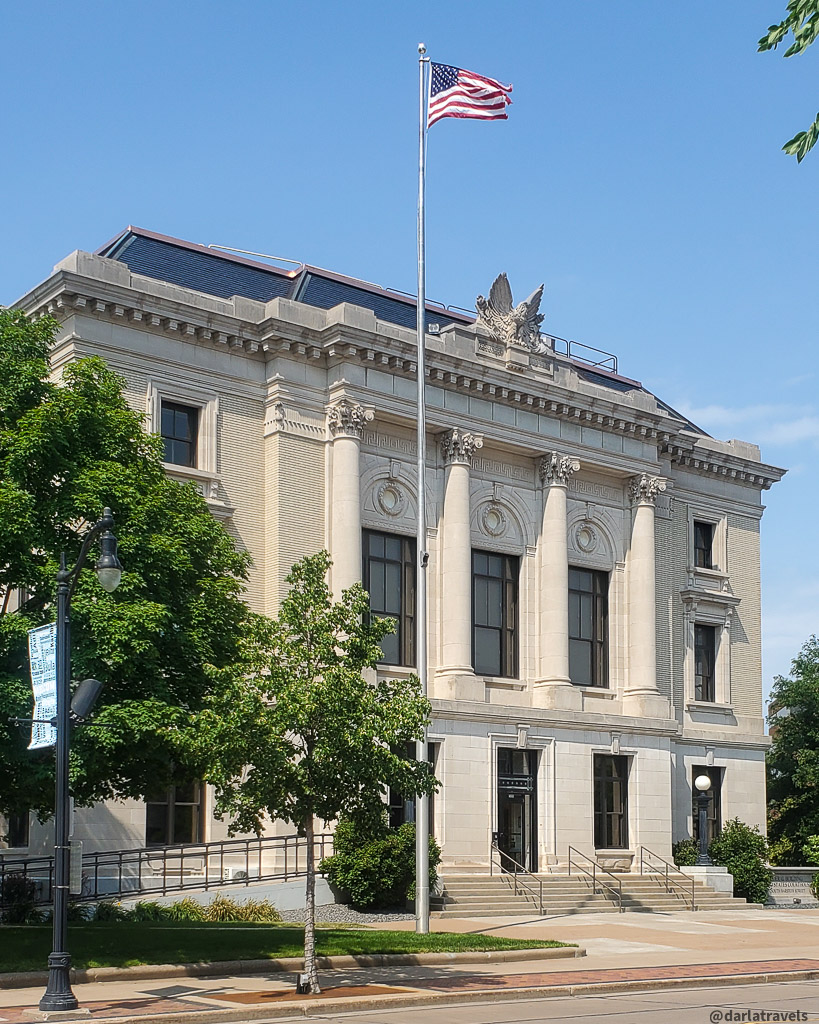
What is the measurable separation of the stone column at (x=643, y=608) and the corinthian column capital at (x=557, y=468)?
11.2 ft

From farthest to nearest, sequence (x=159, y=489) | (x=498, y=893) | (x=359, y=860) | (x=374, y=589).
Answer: (x=374, y=589) < (x=498, y=893) < (x=359, y=860) < (x=159, y=489)

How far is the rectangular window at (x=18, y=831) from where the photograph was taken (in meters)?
35.6

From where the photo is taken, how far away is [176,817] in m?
36.7

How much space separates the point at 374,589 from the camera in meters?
41.2

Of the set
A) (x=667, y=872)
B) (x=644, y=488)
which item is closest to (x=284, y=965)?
(x=667, y=872)

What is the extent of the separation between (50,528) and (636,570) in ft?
88.3

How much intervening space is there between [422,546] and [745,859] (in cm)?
2062

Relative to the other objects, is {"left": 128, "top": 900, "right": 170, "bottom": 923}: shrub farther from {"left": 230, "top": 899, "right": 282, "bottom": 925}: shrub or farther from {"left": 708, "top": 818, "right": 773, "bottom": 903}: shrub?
{"left": 708, "top": 818, "right": 773, "bottom": 903}: shrub

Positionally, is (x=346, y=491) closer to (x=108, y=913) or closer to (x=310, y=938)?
(x=108, y=913)

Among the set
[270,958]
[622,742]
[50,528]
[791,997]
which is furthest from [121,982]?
[622,742]

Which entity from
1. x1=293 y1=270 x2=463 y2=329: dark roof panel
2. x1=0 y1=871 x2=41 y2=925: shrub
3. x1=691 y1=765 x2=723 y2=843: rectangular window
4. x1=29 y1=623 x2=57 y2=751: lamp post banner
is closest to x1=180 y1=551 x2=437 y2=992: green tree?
x1=29 y1=623 x2=57 y2=751: lamp post banner

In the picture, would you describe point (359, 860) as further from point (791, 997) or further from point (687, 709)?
point (687, 709)

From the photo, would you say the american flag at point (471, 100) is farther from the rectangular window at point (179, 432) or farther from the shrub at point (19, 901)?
the shrub at point (19, 901)

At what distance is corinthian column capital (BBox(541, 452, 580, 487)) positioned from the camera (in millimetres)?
45219
